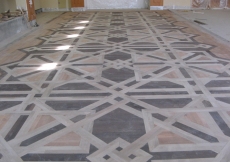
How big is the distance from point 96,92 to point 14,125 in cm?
88

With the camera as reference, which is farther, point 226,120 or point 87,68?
point 87,68

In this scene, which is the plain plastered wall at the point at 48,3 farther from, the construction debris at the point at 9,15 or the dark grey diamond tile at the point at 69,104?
the dark grey diamond tile at the point at 69,104

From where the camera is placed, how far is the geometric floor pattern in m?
1.74

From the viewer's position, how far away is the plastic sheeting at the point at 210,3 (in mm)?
10758

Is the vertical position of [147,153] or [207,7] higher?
[207,7]

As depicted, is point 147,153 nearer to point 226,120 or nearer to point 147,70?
point 226,120

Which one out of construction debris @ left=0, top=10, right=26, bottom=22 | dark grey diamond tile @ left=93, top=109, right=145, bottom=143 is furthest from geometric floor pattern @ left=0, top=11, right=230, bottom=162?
construction debris @ left=0, top=10, right=26, bottom=22

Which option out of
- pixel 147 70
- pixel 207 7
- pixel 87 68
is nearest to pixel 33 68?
pixel 87 68

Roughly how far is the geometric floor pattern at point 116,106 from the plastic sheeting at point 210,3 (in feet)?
23.3

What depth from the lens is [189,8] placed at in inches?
425

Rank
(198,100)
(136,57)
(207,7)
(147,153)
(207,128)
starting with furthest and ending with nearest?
1. (207,7)
2. (136,57)
3. (198,100)
4. (207,128)
5. (147,153)

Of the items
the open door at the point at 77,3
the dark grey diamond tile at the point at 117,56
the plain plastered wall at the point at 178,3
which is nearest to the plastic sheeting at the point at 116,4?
the open door at the point at 77,3

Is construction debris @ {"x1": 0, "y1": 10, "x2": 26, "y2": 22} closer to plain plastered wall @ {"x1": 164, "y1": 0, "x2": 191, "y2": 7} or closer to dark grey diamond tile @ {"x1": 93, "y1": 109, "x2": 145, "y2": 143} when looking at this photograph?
dark grey diamond tile @ {"x1": 93, "y1": 109, "x2": 145, "y2": 143}

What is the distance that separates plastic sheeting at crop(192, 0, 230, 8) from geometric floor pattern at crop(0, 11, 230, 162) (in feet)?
23.3
